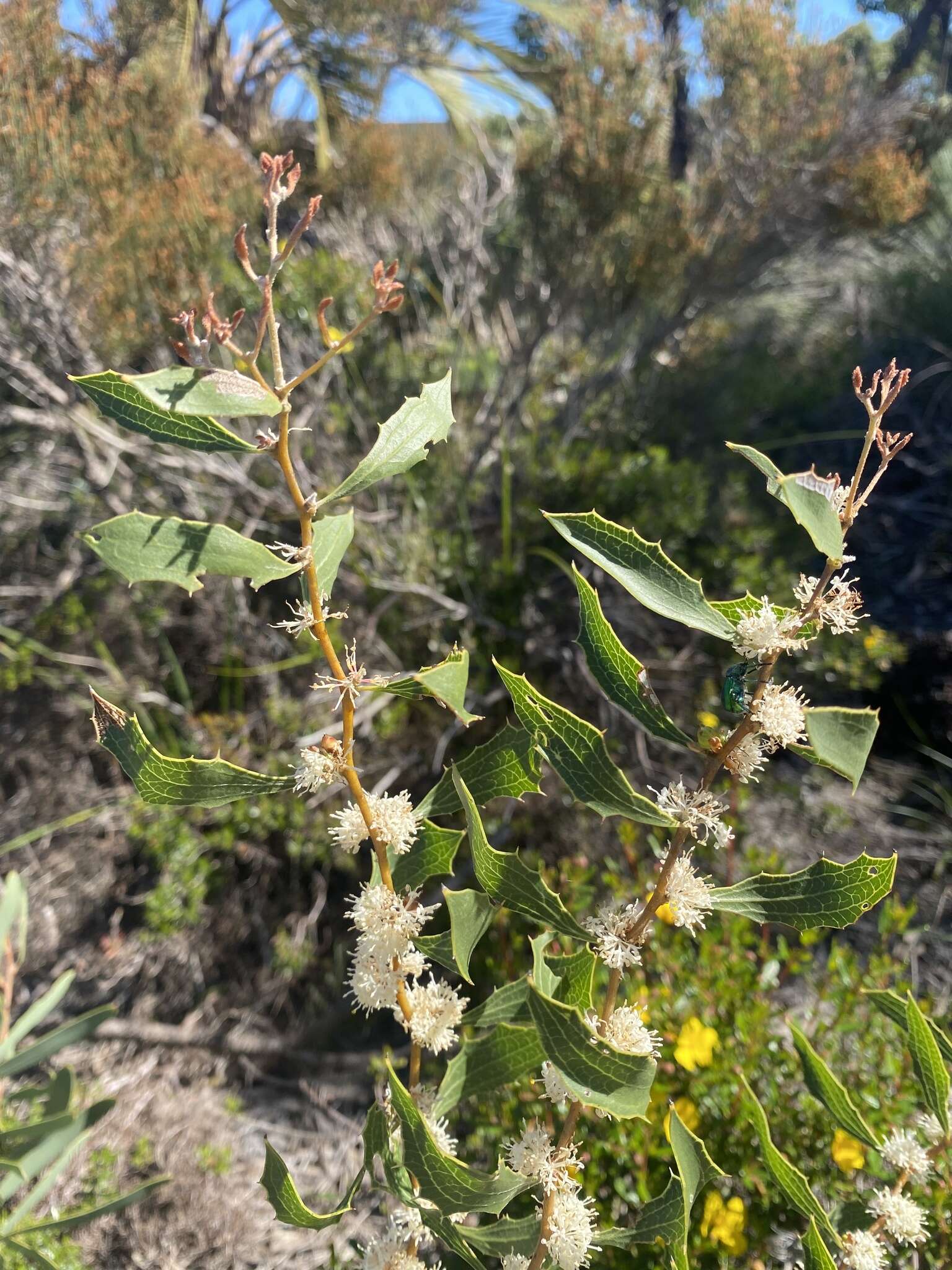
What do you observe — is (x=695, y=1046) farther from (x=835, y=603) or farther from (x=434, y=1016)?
(x=835, y=603)

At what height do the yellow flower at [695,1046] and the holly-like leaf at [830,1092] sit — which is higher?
the holly-like leaf at [830,1092]

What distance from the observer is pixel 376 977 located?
29.4 inches

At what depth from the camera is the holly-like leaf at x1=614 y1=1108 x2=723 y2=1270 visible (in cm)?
68

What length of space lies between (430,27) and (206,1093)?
7.24 m

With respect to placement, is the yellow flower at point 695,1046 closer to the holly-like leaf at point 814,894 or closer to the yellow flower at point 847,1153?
the yellow flower at point 847,1153

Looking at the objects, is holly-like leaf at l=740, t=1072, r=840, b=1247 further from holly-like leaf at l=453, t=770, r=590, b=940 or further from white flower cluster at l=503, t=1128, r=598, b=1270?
holly-like leaf at l=453, t=770, r=590, b=940

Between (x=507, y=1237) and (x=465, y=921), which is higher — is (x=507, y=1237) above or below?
below

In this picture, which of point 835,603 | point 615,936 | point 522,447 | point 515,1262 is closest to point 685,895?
point 615,936

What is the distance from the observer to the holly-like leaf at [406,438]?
2.30ft

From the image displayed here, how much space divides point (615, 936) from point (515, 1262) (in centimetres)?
35

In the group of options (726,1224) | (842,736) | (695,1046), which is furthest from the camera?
(695,1046)

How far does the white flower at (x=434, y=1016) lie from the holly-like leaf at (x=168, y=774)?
0.28 metres

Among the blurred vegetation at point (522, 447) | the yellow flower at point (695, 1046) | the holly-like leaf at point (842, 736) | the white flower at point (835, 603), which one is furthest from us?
the blurred vegetation at point (522, 447)

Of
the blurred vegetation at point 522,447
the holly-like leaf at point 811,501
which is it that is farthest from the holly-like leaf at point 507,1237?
the blurred vegetation at point 522,447
